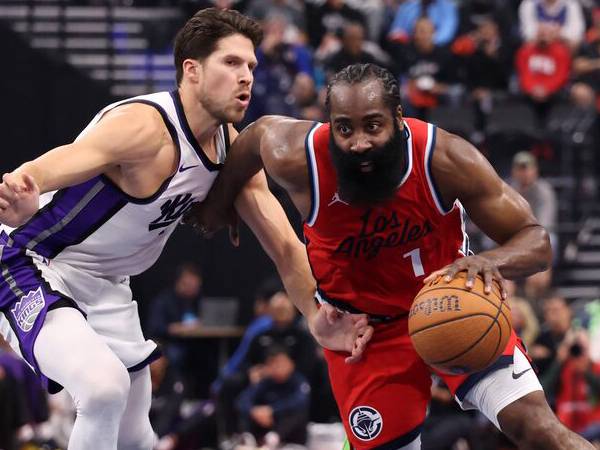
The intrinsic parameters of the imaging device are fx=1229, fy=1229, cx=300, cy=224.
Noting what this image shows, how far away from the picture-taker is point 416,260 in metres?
6.07

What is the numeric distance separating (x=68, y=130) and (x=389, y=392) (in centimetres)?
897

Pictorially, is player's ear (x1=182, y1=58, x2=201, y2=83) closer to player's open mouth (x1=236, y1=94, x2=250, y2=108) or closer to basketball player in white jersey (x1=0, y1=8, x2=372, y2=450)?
basketball player in white jersey (x1=0, y1=8, x2=372, y2=450)

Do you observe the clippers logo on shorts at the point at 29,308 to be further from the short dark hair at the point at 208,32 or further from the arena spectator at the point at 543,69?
the arena spectator at the point at 543,69

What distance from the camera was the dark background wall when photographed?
14.1 metres

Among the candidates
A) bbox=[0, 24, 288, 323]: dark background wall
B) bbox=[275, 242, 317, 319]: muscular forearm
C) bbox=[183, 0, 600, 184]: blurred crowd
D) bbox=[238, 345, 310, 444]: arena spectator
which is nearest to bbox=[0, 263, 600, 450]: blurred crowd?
bbox=[238, 345, 310, 444]: arena spectator

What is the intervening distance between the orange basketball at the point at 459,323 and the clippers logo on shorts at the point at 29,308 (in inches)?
70.1

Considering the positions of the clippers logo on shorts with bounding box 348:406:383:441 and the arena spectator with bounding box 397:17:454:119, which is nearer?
the clippers logo on shorts with bounding box 348:406:383:441

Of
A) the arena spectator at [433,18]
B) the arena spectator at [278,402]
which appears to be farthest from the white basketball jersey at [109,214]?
the arena spectator at [433,18]

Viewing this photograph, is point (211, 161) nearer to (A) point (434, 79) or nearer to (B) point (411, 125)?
(B) point (411, 125)

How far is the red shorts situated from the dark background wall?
298 inches

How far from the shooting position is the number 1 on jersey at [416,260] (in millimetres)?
6043

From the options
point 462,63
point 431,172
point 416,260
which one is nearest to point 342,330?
point 416,260

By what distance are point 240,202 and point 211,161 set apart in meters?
0.38

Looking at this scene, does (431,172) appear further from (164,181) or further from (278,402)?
(278,402)
